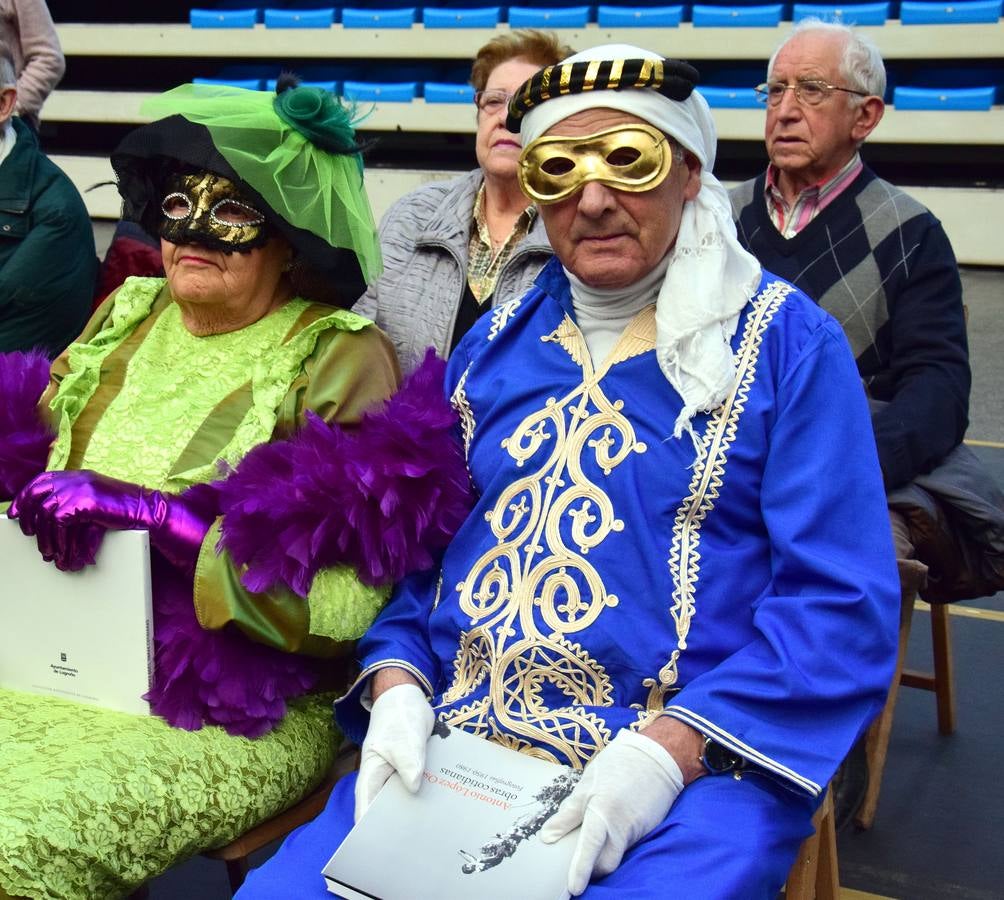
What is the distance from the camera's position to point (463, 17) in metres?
13.1

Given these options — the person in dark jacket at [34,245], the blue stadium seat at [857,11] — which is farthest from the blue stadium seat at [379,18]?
the person in dark jacket at [34,245]

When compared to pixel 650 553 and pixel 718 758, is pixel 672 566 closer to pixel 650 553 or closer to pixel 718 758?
pixel 650 553

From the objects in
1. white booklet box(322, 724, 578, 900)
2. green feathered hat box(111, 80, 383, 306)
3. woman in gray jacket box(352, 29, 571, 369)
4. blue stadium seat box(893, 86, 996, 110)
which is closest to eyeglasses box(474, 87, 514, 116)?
woman in gray jacket box(352, 29, 571, 369)

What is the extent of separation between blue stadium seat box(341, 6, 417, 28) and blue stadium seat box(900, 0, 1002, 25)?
514 cm

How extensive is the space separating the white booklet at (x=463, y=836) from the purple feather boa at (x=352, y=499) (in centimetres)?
36

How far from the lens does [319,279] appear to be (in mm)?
2318

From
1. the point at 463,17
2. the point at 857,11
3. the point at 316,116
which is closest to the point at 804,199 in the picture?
the point at 316,116

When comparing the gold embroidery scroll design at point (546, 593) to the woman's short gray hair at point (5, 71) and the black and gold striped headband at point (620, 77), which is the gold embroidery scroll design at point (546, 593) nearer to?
the black and gold striped headband at point (620, 77)

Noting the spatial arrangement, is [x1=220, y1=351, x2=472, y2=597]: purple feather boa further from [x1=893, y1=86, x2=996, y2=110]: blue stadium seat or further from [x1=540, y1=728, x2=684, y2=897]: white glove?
[x1=893, y1=86, x2=996, y2=110]: blue stadium seat

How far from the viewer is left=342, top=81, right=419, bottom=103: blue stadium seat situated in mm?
13242

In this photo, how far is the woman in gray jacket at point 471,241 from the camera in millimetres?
2959

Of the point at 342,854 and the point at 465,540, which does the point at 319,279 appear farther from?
the point at 342,854

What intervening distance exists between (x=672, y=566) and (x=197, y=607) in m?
0.76

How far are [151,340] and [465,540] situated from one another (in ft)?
2.59
